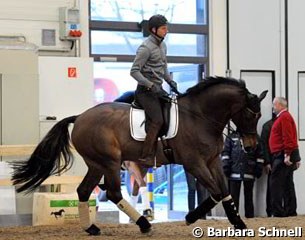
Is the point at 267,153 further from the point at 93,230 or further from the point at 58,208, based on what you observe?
the point at 93,230

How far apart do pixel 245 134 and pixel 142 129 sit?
101 cm

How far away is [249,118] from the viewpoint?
21.3 feet

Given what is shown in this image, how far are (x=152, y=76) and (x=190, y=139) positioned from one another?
0.81 meters

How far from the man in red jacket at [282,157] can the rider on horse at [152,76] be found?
407 cm

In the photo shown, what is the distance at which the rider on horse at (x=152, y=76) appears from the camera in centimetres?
646

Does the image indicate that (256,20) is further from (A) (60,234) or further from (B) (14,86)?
(A) (60,234)

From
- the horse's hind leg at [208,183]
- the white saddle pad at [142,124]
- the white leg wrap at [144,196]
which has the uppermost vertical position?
the white saddle pad at [142,124]

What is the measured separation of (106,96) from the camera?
11.1 meters

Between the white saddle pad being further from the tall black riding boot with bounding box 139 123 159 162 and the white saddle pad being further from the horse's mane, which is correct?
the horse's mane

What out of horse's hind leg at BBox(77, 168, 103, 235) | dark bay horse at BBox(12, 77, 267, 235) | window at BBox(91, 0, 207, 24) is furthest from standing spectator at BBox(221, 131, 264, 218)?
horse's hind leg at BBox(77, 168, 103, 235)

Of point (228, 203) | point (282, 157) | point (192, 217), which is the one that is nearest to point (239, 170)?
point (282, 157)

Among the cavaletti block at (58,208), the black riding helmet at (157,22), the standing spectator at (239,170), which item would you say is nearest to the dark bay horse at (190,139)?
the black riding helmet at (157,22)

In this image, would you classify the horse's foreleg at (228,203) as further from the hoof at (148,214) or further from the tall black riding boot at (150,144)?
the hoof at (148,214)

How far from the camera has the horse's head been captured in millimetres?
6473
